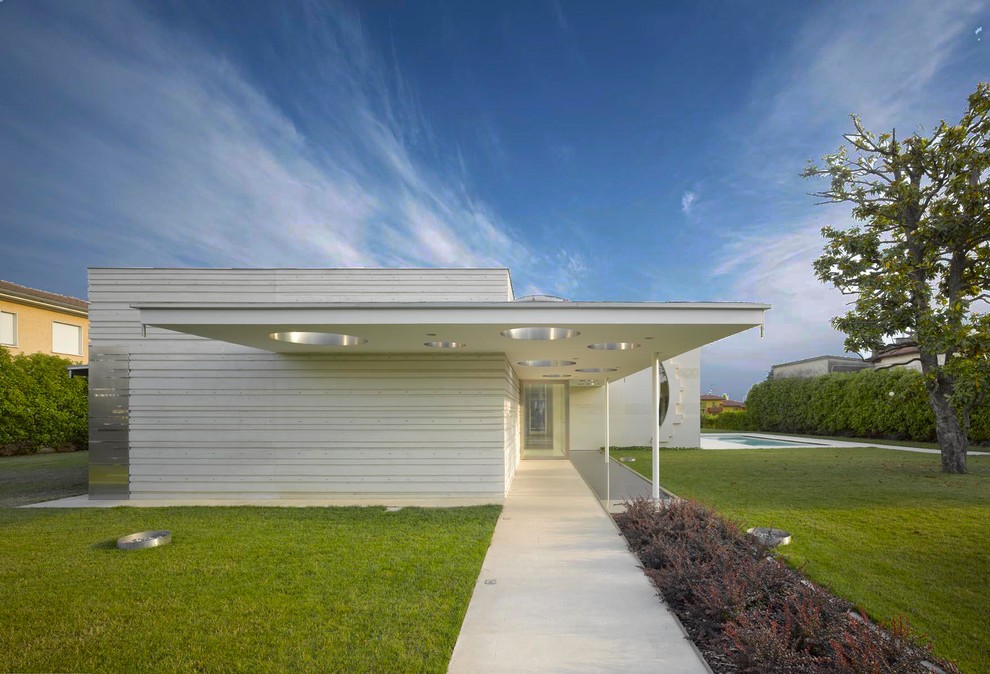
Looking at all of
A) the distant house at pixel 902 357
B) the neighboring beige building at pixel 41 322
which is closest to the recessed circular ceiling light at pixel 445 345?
the neighboring beige building at pixel 41 322

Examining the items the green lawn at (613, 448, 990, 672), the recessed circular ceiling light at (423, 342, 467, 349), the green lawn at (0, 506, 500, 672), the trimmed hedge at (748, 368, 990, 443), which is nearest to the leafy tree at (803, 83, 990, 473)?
the green lawn at (613, 448, 990, 672)

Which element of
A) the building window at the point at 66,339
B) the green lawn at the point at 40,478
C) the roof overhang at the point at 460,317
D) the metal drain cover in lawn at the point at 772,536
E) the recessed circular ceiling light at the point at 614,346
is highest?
the building window at the point at 66,339

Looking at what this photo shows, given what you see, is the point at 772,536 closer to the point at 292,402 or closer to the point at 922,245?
the point at 292,402

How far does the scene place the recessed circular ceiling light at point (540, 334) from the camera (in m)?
6.49

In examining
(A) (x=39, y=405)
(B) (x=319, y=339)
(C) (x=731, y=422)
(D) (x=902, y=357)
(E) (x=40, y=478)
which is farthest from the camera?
(C) (x=731, y=422)

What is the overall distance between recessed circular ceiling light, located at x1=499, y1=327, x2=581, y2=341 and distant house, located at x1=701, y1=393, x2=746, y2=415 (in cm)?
3676

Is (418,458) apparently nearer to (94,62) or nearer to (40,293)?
(94,62)

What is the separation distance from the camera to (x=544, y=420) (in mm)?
15773

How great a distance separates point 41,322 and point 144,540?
18126 mm

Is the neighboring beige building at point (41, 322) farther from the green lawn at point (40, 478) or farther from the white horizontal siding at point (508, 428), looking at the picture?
the white horizontal siding at point (508, 428)

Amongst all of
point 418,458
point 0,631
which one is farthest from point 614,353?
point 0,631

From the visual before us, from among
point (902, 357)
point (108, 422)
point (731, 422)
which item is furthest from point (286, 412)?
point (731, 422)

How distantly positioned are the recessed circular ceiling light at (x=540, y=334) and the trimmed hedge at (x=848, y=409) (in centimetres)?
1327

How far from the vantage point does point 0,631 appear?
11.8ft
